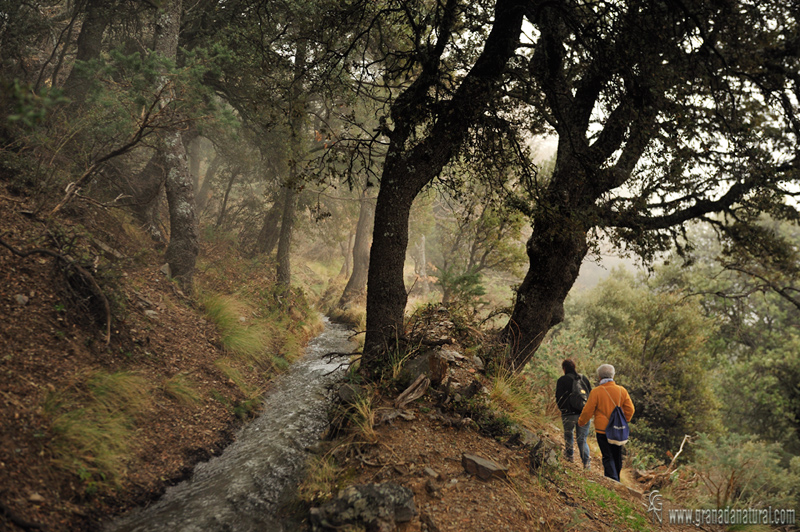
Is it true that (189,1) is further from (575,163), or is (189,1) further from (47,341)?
(575,163)

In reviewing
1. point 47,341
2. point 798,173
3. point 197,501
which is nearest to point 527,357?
point 798,173

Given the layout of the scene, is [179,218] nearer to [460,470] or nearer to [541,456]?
[460,470]

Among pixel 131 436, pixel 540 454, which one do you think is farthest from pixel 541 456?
pixel 131 436

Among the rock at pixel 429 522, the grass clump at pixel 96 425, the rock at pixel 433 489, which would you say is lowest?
the grass clump at pixel 96 425

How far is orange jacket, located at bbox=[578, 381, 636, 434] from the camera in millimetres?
6211

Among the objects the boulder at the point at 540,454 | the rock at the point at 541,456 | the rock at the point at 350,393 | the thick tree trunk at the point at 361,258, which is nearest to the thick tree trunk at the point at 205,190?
the thick tree trunk at the point at 361,258

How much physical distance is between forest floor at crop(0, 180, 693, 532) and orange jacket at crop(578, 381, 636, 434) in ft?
2.62

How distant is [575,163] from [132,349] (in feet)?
23.3

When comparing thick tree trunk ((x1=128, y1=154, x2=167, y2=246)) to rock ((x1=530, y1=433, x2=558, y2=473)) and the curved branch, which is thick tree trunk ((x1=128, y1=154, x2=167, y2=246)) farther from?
rock ((x1=530, y1=433, x2=558, y2=473))

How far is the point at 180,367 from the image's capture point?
6.32 meters

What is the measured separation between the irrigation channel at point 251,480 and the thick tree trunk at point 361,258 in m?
9.29

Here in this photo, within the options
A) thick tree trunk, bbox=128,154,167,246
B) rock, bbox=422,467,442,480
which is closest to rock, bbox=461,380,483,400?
rock, bbox=422,467,442,480

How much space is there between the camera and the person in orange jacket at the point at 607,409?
6.22m

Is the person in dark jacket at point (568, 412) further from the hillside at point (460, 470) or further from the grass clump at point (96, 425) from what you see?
the grass clump at point (96, 425)
